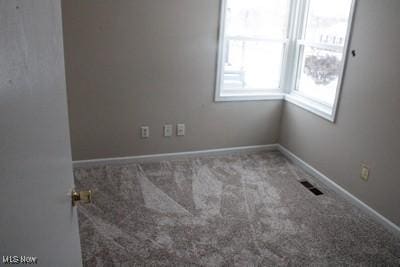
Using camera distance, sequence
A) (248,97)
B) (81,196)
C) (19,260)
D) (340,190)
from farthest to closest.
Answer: (248,97) < (340,190) < (81,196) < (19,260)

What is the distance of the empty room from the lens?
2295mm

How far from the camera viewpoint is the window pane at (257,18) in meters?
3.30

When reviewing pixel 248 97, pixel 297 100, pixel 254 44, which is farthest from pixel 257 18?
pixel 297 100

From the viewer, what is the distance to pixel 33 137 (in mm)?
676

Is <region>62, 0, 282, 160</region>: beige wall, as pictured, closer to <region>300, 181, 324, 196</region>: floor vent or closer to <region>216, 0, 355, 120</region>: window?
<region>216, 0, 355, 120</region>: window

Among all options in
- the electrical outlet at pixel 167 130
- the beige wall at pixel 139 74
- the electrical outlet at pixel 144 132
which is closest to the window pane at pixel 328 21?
the beige wall at pixel 139 74

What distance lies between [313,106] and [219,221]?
5.01ft

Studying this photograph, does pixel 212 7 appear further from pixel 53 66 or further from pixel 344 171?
pixel 53 66

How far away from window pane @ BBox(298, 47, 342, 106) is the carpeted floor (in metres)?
0.83

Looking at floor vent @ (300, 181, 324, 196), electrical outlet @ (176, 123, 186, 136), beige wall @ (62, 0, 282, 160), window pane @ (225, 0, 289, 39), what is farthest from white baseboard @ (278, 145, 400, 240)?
window pane @ (225, 0, 289, 39)

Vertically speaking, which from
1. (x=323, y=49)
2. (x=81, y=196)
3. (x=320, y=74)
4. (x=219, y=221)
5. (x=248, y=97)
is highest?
(x=323, y=49)

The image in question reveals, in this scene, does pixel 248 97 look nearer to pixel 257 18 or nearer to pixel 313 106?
pixel 313 106

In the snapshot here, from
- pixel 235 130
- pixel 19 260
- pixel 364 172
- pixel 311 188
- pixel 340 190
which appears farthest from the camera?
pixel 235 130

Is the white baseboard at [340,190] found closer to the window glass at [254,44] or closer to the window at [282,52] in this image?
the window at [282,52]
